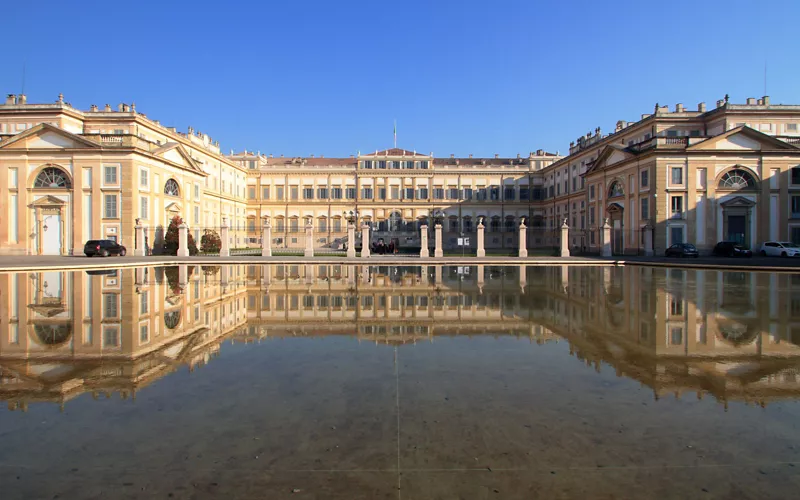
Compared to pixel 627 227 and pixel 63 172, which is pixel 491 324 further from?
pixel 63 172

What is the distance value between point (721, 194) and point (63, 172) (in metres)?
47.3

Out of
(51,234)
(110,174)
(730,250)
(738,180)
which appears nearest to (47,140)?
(110,174)

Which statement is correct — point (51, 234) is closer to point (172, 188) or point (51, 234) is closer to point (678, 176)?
point (172, 188)

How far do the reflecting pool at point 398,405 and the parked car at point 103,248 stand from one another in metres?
26.1

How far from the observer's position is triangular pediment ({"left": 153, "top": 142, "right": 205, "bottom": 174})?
3900 cm

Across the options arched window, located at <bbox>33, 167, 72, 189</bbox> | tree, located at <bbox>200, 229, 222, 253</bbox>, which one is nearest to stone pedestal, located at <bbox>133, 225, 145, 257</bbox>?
tree, located at <bbox>200, 229, 222, 253</bbox>

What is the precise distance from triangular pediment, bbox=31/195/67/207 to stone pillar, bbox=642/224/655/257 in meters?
42.2

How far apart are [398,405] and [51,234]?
132 ft

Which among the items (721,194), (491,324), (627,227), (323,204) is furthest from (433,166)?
(491,324)

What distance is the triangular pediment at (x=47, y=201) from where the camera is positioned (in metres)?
35.5

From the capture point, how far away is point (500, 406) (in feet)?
15.5

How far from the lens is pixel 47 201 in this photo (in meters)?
35.6

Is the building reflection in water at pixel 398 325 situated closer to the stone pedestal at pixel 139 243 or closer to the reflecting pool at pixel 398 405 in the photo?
the reflecting pool at pixel 398 405

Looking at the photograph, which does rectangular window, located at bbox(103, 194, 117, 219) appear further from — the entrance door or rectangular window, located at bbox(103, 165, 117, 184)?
the entrance door
